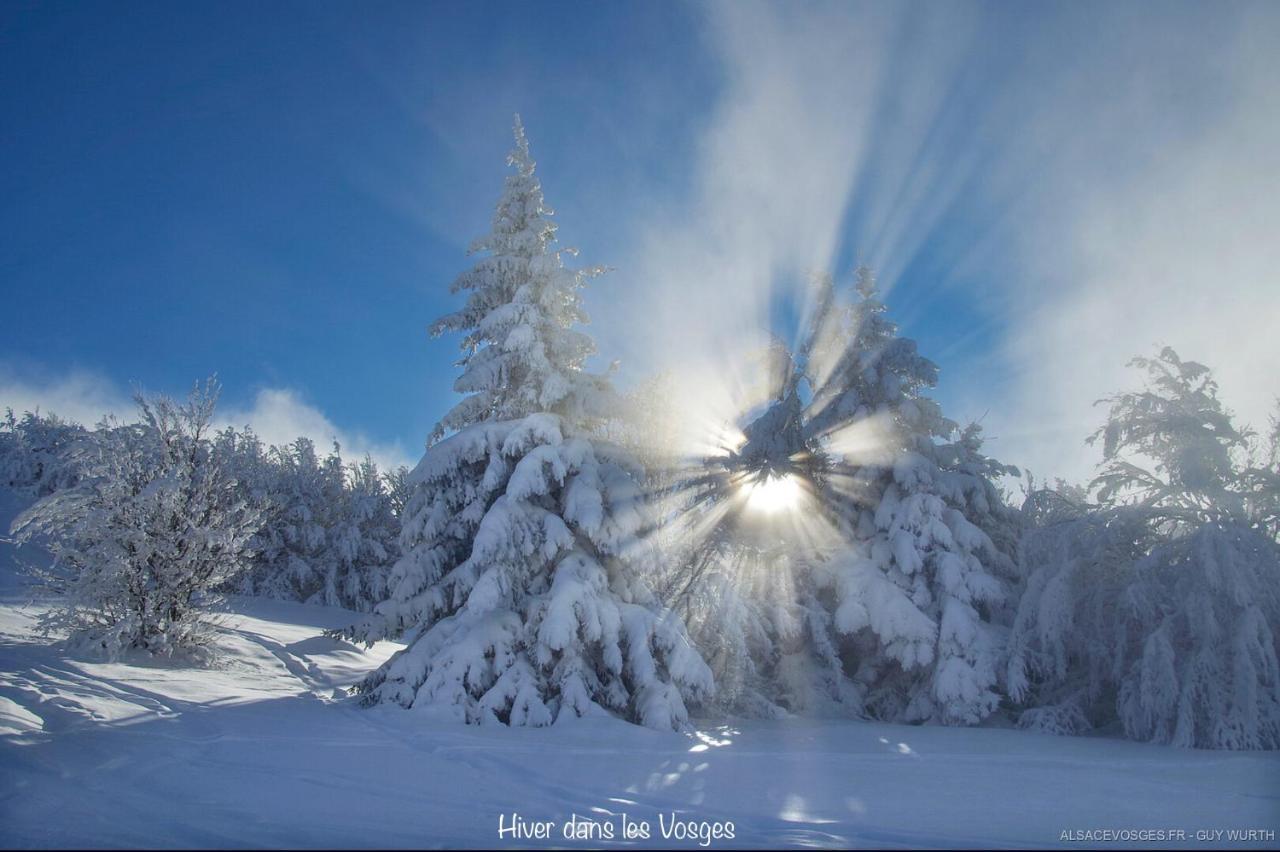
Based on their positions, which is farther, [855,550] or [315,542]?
[315,542]

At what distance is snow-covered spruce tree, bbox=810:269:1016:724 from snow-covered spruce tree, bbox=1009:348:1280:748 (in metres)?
1.19

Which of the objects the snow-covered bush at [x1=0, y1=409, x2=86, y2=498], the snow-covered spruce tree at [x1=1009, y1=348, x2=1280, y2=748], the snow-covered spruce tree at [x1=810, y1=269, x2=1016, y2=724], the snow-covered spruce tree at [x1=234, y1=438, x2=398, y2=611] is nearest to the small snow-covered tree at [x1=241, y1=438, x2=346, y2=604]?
the snow-covered spruce tree at [x1=234, y1=438, x2=398, y2=611]

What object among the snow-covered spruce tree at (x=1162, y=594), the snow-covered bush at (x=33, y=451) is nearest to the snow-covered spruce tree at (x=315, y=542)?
the snow-covered bush at (x=33, y=451)

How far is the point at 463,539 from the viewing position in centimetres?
1295

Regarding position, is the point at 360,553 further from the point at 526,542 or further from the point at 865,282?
the point at 865,282

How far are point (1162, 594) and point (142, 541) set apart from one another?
23171mm

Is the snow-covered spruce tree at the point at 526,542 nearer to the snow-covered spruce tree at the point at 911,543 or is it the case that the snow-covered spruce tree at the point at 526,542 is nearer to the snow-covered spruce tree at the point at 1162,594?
the snow-covered spruce tree at the point at 911,543

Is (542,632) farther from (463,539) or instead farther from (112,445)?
(112,445)

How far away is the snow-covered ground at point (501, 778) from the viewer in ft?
17.2

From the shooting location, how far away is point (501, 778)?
722 cm

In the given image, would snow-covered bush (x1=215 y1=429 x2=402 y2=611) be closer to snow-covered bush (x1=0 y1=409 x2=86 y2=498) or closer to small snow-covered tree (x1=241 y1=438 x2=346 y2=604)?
small snow-covered tree (x1=241 y1=438 x2=346 y2=604)

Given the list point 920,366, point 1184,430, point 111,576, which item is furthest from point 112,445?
point 1184,430

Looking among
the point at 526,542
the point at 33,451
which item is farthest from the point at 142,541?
the point at 33,451

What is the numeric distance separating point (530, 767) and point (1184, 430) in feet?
50.6
